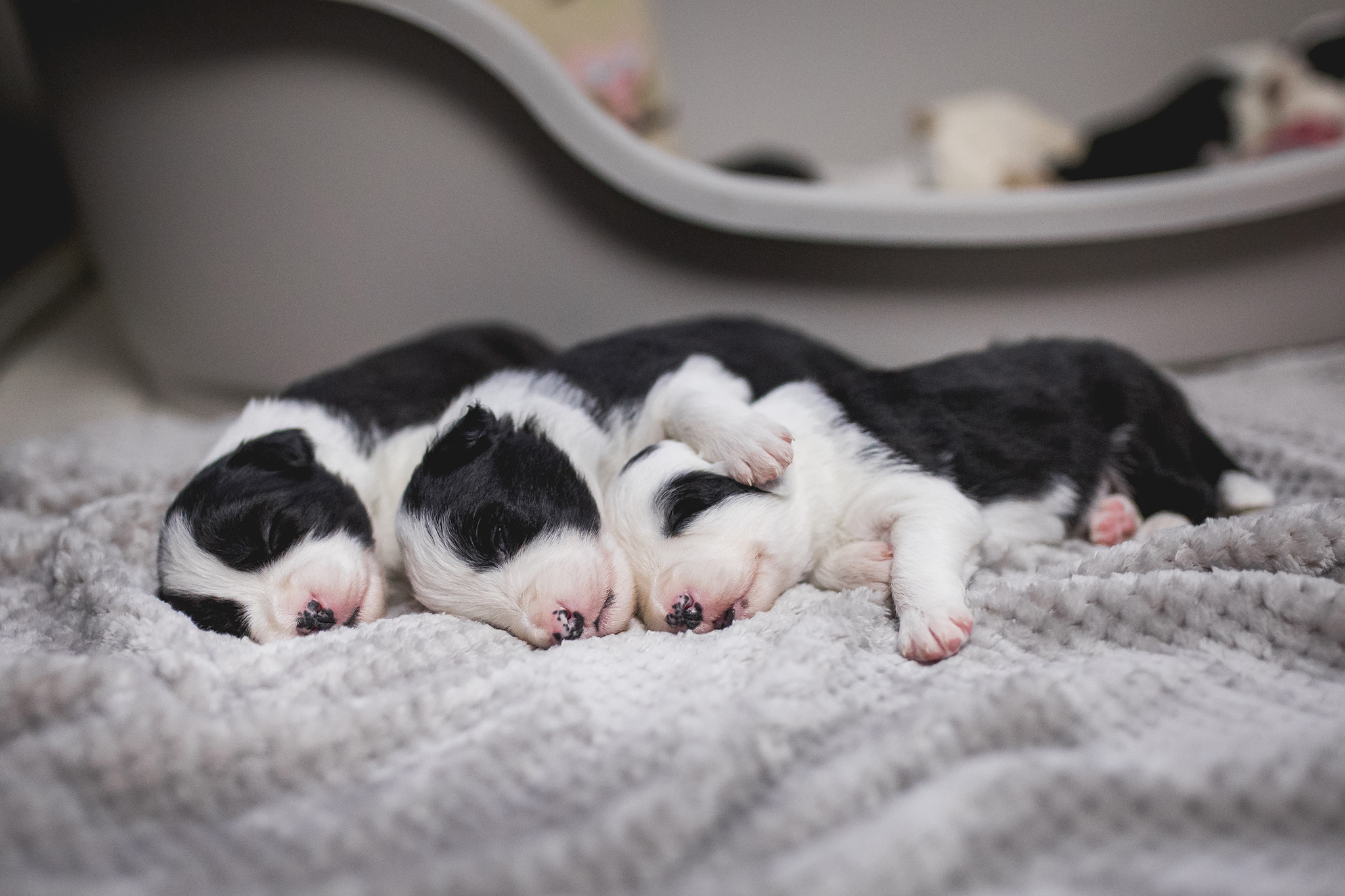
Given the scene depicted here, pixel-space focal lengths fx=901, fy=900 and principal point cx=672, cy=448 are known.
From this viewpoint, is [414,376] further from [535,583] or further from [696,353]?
[535,583]

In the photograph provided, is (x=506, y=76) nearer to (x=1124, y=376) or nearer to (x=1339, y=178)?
(x=1124, y=376)

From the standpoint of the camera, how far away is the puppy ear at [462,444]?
1.54 metres

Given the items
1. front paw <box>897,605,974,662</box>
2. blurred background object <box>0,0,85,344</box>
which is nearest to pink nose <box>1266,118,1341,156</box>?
front paw <box>897,605,974,662</box>

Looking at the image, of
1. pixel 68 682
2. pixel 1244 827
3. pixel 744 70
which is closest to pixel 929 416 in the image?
pixel 1244 827

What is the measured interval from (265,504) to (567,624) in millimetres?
611

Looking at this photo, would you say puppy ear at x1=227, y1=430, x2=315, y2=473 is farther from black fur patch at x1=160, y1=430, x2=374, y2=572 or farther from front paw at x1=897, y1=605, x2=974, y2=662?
front paw at x1=897, y1=605, x2=974, y2=662

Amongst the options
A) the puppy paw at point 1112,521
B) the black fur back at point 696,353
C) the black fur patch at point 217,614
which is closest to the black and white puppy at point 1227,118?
the black fur back at point 696,353

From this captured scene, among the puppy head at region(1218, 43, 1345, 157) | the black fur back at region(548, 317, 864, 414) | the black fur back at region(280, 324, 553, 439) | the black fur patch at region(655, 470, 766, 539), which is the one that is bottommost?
the black fur back at region(280, 324, 553, 439)

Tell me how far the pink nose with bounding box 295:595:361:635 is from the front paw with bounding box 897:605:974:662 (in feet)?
3.13

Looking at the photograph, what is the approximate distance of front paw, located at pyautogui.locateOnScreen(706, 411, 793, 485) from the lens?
1.50 metres

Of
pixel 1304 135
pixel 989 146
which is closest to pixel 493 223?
pixel 989 146

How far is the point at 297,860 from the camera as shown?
0.99 metres

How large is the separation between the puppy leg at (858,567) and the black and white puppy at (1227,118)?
2525 mm

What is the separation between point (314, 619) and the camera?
155 cm
